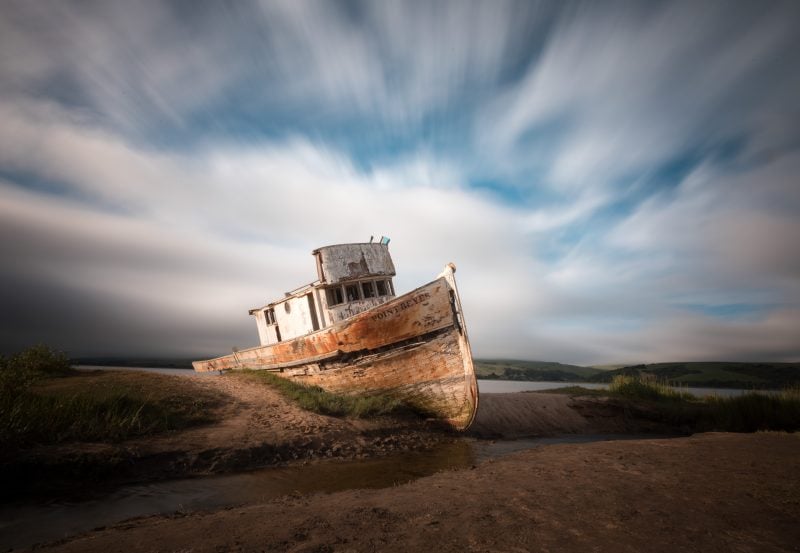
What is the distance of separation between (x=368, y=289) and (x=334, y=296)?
4.17ft

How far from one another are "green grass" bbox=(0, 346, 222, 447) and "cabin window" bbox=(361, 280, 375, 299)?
5644 millimetres

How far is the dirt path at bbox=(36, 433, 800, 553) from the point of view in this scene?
255 centimetres

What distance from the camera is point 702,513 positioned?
3.09 metres

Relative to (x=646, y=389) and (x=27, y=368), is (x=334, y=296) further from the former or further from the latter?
(x=646, y=389)

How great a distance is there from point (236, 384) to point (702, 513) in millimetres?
11815

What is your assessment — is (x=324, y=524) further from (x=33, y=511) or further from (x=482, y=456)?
(x=482, y=456)

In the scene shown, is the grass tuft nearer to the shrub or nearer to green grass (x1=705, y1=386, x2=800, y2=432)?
green grass (x1=705, y1=386, x2=800, y2=432)

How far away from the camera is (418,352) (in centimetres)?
919

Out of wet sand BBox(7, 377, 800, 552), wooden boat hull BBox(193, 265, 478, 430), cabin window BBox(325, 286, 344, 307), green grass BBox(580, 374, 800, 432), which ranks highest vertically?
cabin window BBox(325, 286, 344, 307)

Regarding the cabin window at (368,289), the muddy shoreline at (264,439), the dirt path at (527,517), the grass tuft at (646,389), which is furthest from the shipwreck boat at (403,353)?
the grass tuft at (646,389)

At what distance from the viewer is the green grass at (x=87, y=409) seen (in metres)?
5.21

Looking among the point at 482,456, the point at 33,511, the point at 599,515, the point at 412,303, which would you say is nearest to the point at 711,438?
the point at 482,456

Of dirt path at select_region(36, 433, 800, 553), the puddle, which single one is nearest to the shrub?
the puddle

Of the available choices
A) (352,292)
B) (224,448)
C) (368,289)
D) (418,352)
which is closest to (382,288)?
(368,289)
